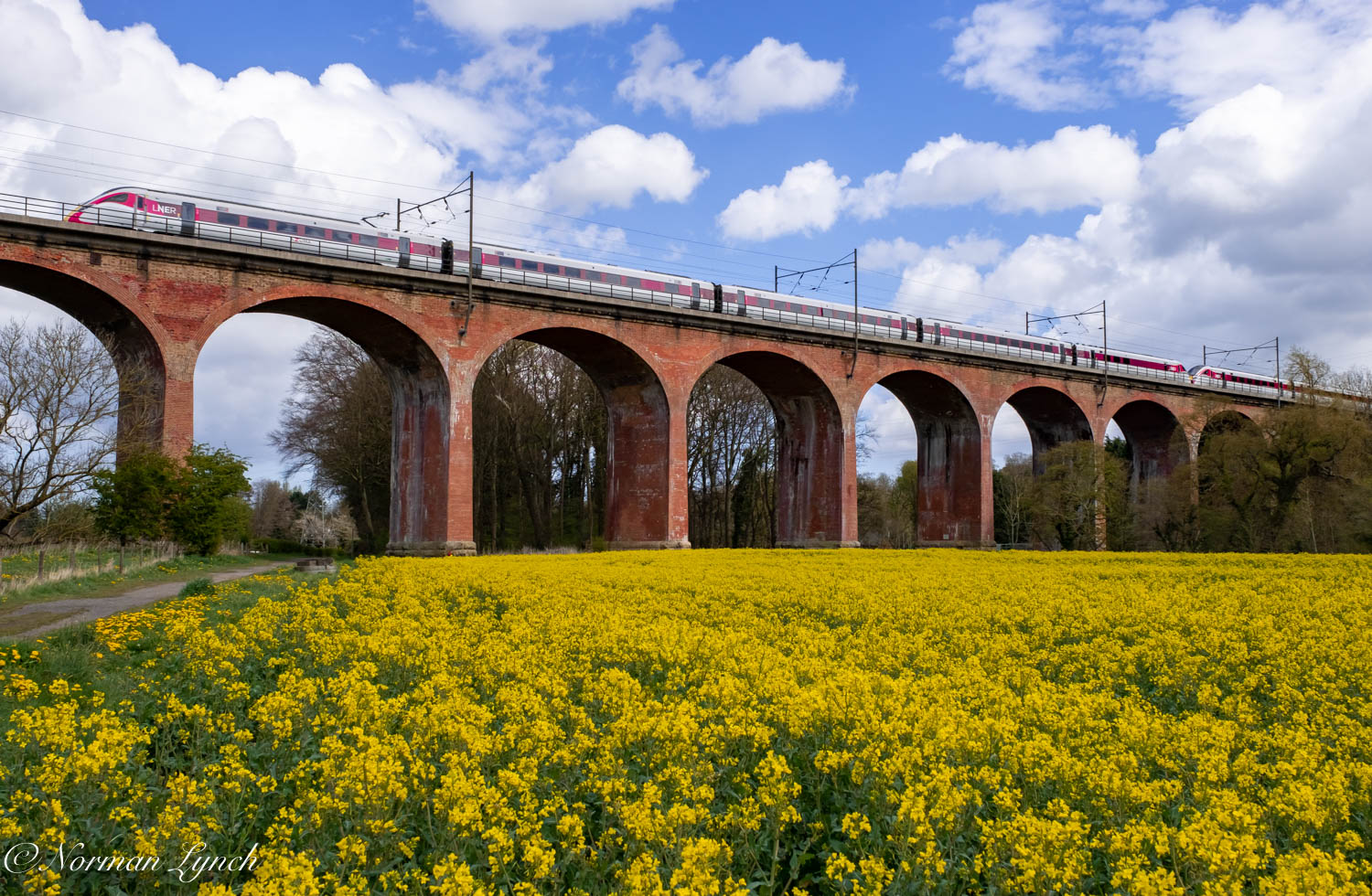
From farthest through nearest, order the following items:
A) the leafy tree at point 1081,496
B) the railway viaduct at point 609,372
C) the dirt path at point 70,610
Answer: the leafy tree at point 1081,496
the railway viaduct at point 609,372
the dirt path at point 70,610

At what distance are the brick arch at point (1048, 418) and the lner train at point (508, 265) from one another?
1956mm

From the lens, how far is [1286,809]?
4.23 meters

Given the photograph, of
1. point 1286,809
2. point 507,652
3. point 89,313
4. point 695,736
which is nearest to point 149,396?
point 89,313

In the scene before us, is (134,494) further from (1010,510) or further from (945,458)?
(1010,510)

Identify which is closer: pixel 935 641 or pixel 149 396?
pixel 935 641

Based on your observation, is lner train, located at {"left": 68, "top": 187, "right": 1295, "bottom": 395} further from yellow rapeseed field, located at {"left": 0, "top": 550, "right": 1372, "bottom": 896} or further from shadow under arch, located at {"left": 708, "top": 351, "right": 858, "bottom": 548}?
yellow rapeseed field, located at {"left": 0, "top": 550, "right": 1372, "bottom": 896}

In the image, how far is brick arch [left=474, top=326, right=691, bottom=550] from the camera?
3394 centimetres

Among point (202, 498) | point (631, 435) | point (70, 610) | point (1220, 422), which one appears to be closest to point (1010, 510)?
point (1220, 422)

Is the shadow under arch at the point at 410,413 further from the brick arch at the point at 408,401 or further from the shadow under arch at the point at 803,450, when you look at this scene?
the shadow under arch at the point at 803,450

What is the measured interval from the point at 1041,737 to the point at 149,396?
25667 millimetres

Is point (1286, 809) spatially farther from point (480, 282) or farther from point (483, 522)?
point (483, 522)

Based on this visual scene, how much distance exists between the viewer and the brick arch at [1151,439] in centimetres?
5159

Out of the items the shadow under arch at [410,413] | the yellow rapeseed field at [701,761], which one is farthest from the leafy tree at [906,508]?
the yellow rapeseed field at [701,761]

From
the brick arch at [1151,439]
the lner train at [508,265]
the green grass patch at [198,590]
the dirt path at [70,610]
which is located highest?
the lner train at [508,265]
